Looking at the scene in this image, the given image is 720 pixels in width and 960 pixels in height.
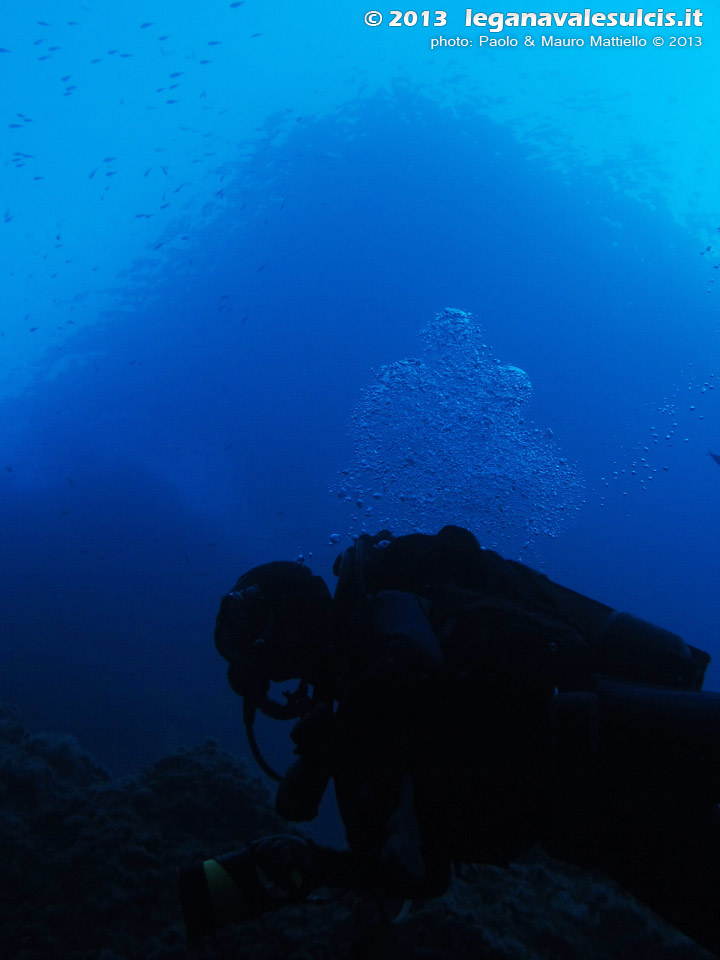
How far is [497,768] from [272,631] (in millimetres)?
1103

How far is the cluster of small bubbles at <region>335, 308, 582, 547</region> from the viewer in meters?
17.7

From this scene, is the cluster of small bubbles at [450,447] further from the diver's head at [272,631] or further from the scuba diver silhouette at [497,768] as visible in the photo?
the scuba diver silhouette at [497,768]

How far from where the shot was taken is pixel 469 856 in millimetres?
1904

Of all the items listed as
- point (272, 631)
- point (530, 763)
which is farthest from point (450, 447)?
point (530, 763)

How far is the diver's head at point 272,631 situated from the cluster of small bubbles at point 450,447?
1504 cm

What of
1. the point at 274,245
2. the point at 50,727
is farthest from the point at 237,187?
the point at 50,727

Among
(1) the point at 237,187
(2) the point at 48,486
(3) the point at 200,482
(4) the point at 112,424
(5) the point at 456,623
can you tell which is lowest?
(5) the point at 456,623

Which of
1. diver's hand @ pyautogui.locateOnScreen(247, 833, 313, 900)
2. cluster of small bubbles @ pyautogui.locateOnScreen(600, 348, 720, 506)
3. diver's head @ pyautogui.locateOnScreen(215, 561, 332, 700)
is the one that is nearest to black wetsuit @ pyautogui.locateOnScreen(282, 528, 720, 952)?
diver's hand @ pyautogui.locateOnScreen(247, 833, 313, 900)

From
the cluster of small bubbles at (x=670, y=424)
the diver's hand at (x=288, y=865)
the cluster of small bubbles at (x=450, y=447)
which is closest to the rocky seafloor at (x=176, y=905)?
the diver's hand at (x=288, y=865)

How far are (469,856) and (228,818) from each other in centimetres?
551

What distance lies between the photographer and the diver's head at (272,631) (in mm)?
2336

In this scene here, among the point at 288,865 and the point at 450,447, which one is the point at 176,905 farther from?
the point at 450,447

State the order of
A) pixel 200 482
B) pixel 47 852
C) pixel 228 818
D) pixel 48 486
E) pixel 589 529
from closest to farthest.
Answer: pixel 47 852
pixel 228 818
pixel 48 486
pixel 200 482
pixel 589 529

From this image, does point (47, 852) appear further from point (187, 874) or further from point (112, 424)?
point (112, 424)
